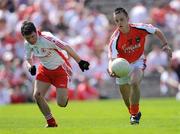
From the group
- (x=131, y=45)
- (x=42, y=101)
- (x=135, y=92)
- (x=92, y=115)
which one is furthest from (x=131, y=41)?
(x=92, y=115)

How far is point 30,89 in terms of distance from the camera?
97.8ft

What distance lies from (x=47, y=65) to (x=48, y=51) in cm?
35

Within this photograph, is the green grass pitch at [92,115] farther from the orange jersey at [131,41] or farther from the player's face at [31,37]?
the player's face at [31,37]

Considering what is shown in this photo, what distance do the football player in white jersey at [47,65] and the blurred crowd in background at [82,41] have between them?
12.5 metres

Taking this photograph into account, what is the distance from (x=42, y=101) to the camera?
15336 millimetres

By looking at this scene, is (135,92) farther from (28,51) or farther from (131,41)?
(28,51)

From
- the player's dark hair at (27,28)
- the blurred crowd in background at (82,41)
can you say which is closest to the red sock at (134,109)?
the player's dark hair at (27,28)

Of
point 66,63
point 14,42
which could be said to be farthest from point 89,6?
point 66,63

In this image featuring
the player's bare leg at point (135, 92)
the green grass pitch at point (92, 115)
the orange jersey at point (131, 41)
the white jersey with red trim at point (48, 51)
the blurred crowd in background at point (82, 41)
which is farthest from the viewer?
the blurred crowd in background at point (82, 41)

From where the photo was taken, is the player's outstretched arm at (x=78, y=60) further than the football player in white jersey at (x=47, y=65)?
No

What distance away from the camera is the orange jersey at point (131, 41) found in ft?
51.2

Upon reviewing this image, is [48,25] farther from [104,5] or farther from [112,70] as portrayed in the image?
[112,70]

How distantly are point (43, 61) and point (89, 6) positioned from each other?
17.3 meters

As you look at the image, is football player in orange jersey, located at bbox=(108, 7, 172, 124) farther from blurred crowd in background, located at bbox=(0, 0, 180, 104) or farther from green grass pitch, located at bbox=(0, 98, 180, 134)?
blurred crowd in background, located at bbox=(0, 0, 180, 104)
